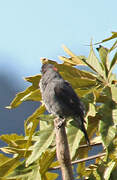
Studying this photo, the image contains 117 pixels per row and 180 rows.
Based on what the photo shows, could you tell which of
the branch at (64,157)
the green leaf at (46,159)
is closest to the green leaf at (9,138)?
the green leaf at (46,159)

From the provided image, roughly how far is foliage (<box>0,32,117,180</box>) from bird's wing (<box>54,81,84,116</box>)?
274 millimetres

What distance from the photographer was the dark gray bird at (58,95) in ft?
24.7

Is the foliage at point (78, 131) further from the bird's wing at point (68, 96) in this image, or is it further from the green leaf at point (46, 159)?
the bird's wing at point (68, 96)

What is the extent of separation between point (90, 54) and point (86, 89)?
22.8 inches

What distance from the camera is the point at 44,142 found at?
6395 millimetres

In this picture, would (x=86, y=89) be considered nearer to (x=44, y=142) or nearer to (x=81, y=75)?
(x=81, y=75)

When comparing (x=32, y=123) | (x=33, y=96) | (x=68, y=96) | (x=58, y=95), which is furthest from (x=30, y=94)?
(x=58, y=95)

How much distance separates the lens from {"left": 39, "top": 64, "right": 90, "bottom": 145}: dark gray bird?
7.52m

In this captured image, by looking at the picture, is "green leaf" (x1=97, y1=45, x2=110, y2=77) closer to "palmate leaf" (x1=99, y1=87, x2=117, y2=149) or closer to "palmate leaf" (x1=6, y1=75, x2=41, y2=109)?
"palmate leaf" (x1=99, y1=87, x2=117, y2=149)

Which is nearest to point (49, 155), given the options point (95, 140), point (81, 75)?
point (95, 140)

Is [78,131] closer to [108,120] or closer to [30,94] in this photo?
[108,120]

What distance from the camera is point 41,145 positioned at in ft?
21.0

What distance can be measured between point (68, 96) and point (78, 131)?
1.36 metres

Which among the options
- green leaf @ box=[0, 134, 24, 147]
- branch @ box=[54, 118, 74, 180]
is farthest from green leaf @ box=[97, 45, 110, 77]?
branch @ box=[54, 118, 74, 180]
